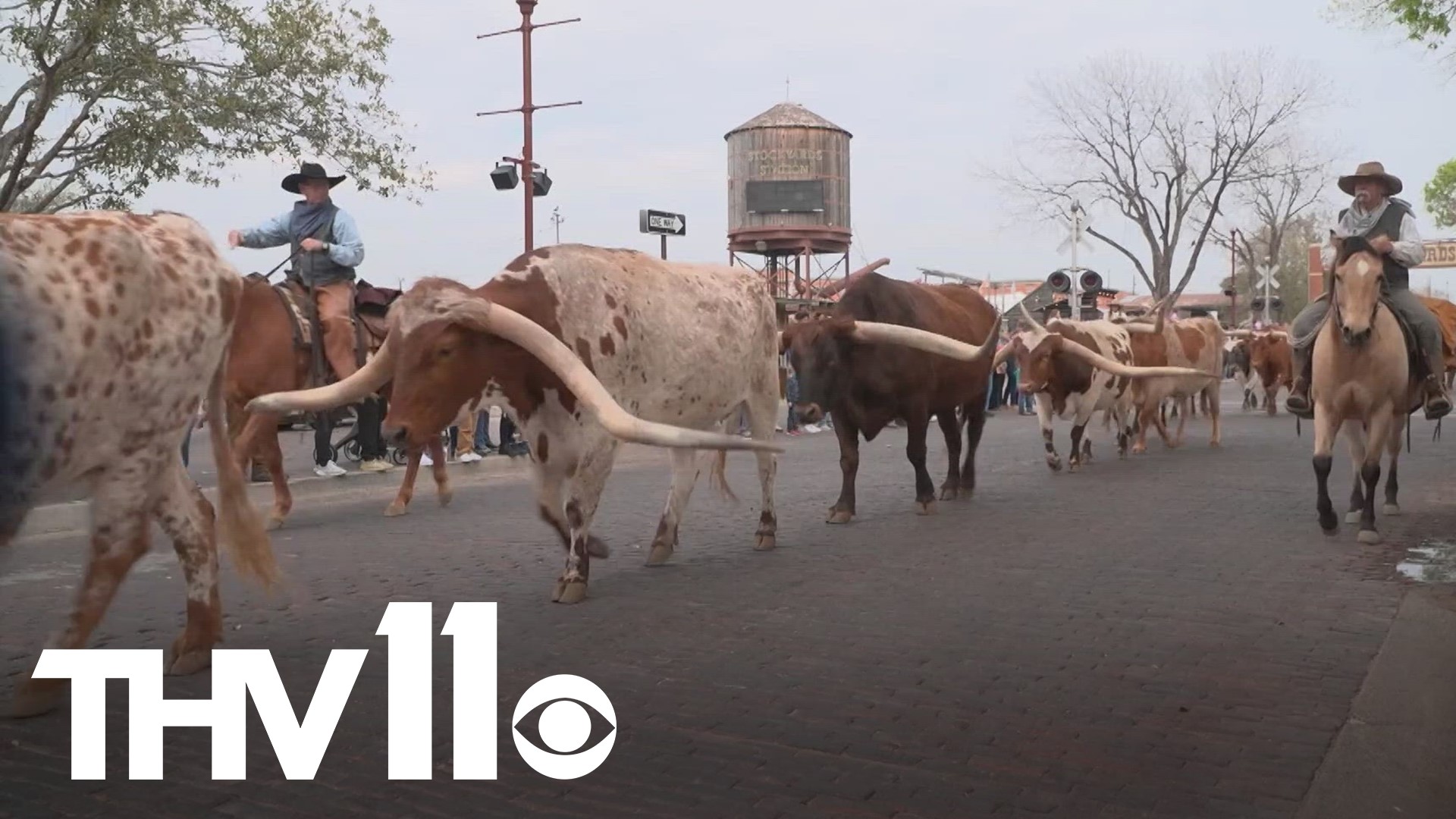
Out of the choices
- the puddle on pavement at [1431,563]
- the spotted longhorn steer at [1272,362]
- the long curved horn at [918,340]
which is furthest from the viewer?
the spotted longhorn steer at [1272,362]

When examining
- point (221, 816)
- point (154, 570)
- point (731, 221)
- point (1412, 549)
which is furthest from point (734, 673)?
point (731, 221)

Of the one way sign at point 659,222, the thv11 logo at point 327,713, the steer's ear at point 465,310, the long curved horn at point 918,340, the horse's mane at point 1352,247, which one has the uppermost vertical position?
the one way sign at point 659,222

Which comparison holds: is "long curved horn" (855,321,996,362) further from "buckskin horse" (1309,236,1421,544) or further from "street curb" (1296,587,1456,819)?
"street curb" (1296,587,1456,819)

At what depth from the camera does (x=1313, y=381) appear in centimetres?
958

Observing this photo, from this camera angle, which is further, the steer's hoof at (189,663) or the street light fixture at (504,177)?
the street light fixture at (504,177)

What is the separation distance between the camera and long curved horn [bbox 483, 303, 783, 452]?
195 inches

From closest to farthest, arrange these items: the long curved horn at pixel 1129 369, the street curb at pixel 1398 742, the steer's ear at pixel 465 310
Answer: the street curb at pixel 1398 742
the steer's ear at pixel 465 310
the long curved horn at pixel 1129 369

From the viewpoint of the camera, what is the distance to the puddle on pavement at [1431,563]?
306 inches

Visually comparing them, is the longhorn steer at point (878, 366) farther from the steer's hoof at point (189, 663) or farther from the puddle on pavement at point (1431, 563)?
the steer's hoof at point (189, 663)

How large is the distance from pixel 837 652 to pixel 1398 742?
2203 millimetres

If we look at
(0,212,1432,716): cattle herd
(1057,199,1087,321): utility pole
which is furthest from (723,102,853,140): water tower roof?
(0,212,1432,716): cattle herd

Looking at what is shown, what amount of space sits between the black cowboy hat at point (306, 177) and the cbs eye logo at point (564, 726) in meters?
5.32

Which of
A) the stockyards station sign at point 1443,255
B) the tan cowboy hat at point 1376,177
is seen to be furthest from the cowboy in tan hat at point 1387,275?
the stockyards station sign at point 1443,255

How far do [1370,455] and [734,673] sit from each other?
19.1ft
